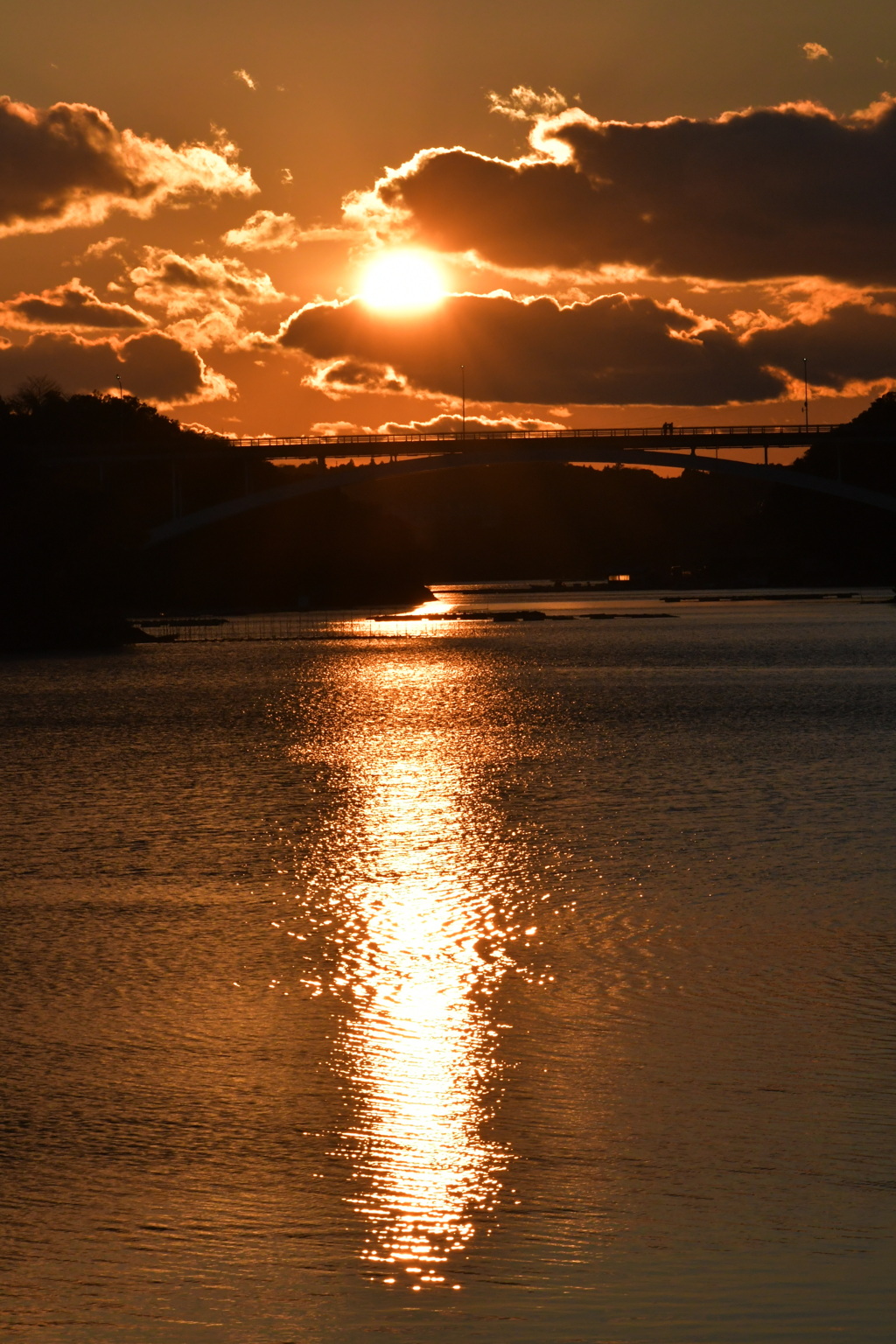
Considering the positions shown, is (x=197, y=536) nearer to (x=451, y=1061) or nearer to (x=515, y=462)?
(x=515, y=462)

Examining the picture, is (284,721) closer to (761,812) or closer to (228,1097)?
(761,812)

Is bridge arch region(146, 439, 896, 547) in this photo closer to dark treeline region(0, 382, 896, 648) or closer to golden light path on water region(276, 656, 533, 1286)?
dark treeline region(0, 382, 896, 648)

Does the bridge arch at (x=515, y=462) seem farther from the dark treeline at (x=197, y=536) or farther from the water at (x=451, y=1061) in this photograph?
the water at (x=451, y=1061)

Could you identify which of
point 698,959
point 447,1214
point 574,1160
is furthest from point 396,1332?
point 698,959

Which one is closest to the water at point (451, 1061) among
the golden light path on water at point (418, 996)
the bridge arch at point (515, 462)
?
the golden light path on water at point (418, 996)

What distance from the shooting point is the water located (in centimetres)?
630

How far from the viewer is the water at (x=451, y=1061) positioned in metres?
6.30

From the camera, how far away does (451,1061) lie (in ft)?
30.0

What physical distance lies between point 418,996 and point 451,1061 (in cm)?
162

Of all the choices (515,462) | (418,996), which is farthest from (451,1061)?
(515,462)

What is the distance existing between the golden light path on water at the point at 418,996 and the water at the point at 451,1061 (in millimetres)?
31

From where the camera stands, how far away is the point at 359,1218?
697cm

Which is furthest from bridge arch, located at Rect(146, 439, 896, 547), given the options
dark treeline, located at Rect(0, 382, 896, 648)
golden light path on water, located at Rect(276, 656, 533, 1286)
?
golden light path on water, located at Rect(276, 656, 533, 1286)

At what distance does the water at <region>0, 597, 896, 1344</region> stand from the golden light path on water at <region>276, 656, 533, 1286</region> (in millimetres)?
31
